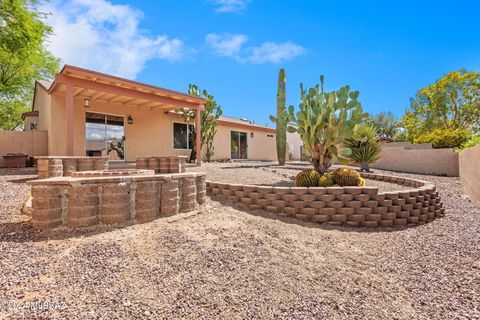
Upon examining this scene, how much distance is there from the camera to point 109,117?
9.88 meters

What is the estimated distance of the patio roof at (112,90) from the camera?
694 centimetres

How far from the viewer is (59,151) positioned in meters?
8.59

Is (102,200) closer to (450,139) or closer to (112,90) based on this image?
(112,90)

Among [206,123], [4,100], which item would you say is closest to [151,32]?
[206,123]

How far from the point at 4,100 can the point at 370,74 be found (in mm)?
26549

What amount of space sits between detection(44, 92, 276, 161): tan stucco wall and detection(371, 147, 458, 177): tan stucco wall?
29.0ft

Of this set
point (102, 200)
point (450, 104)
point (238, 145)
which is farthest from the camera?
point (450, 104)

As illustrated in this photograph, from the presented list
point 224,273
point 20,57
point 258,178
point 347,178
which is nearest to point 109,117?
point 20,57

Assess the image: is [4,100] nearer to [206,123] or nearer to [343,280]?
[206,123]

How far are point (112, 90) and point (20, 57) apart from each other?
758 cm

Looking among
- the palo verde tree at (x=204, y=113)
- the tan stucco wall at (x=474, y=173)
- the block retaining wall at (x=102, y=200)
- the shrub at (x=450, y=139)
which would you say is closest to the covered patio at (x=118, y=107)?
the palo verde tree at (x=204, y=113)

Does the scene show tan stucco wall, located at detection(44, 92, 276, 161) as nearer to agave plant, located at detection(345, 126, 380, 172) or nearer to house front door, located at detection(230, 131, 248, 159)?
house front door, located at detection(230, 131, 248, 159)

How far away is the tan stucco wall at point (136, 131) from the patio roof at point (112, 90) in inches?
12.6

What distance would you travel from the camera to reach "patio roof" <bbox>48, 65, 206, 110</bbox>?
6.94m
